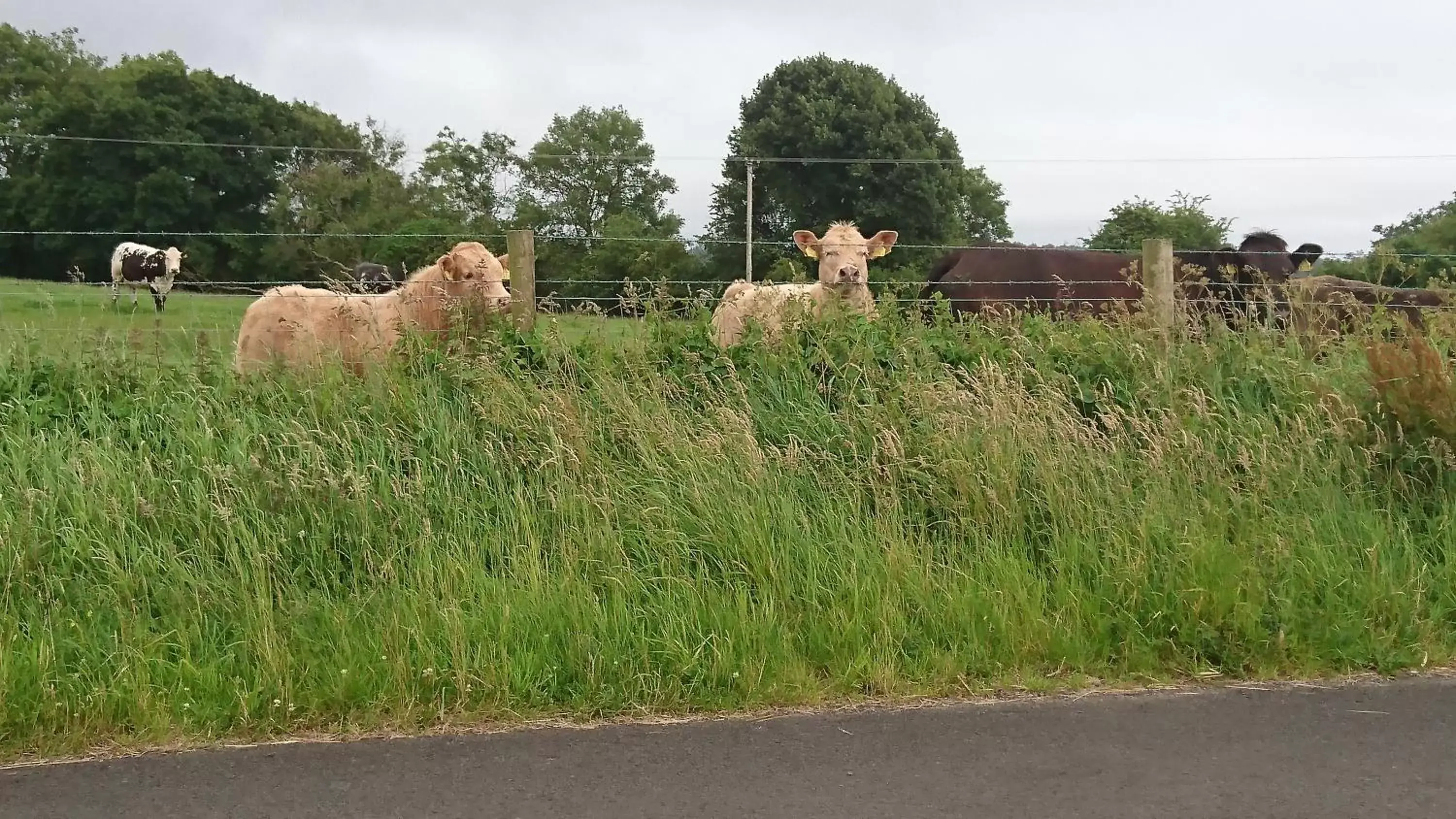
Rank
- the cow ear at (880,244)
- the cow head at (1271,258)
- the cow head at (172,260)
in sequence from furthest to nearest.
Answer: the cow head at (172,260)
the cow head at (1271,258)
the cow ear at (880,244)

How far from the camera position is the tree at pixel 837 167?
3791 cm

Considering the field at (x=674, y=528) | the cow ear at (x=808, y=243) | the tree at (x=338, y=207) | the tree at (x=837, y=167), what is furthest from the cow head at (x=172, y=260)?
the field at (x=674, y=528)

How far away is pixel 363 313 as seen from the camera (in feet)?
25.3

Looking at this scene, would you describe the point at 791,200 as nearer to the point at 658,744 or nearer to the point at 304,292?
the point at 304,292

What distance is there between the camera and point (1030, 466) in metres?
5.26

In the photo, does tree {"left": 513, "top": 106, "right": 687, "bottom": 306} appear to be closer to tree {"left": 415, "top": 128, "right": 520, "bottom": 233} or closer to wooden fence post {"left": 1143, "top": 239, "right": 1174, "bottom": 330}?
tree {"left": 415, "top": 128, "right": 520, "bottom": 233}

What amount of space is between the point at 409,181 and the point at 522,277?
1919 inches

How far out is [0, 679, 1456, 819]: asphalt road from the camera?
3127 mm

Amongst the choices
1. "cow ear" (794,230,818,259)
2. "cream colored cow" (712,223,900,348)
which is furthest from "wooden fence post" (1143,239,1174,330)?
"cow ear" (794,230,818,259)

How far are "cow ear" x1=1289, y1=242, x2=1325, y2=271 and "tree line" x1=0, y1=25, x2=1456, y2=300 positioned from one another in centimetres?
1530

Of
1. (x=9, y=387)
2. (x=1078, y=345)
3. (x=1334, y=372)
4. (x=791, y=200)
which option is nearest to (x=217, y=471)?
(x=9, y=387)

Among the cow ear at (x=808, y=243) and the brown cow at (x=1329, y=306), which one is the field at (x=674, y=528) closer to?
the brown cow at (x=1329, y=306)

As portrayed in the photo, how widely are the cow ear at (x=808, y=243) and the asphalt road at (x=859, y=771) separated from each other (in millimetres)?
7076

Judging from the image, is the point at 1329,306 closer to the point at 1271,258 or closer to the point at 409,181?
the point at 1271,258
